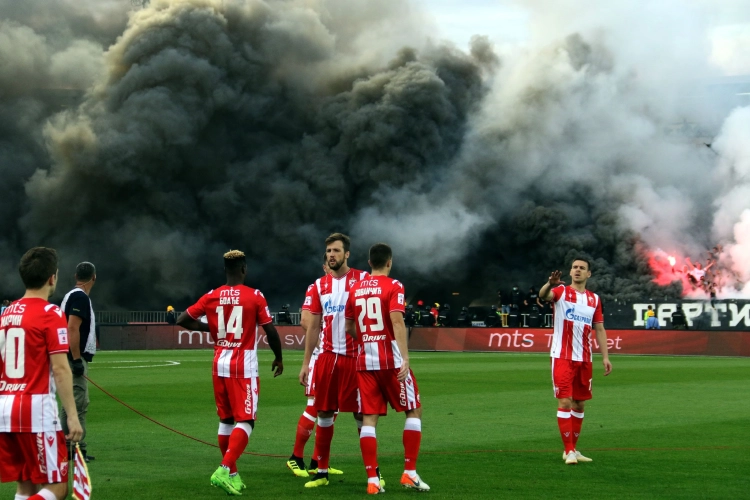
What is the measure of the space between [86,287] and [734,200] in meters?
48.6

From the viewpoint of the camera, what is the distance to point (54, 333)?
6082mm

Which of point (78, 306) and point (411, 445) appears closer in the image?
point (411, 445)

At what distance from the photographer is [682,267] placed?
54.9 metres

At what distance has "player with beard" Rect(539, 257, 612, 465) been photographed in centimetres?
1077

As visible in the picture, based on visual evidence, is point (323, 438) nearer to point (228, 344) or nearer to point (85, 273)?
point (228, 344)

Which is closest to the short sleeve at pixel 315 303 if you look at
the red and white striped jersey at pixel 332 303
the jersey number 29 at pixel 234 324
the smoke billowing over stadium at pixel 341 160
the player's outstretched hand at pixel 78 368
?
the red and white striped jersey at pixel 332 303

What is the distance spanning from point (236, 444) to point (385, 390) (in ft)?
4.46

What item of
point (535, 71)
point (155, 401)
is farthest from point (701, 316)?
point (155, 401)

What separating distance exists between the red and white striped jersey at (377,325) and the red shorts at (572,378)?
2759 millimetres

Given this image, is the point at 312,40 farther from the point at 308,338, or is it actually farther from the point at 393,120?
the point at 308,338

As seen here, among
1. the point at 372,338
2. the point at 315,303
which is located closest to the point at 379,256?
the point at 372,338

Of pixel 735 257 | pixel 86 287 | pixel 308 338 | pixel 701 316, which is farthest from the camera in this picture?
pixel 735 257

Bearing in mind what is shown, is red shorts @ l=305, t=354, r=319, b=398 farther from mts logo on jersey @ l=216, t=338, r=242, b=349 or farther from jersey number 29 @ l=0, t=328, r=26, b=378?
jersey number 29 @ l=0, t=328, r=26, b=378

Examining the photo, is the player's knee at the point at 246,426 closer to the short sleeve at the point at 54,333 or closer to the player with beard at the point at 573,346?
the short sleeve at the point at 54,333
